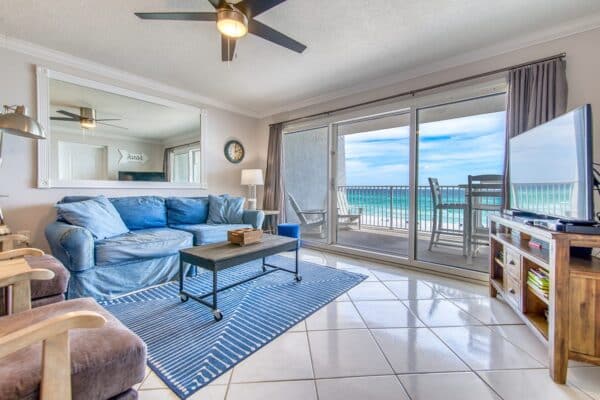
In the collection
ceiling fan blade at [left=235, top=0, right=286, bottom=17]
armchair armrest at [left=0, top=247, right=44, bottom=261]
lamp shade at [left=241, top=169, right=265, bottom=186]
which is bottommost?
armchair armrest at [left=0, top=247, right=44, bottom=261]

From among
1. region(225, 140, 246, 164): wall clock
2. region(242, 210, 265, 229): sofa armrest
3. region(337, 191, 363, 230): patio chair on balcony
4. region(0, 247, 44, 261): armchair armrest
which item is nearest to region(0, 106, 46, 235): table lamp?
region(0, 247, 44, 261): armchair armrest

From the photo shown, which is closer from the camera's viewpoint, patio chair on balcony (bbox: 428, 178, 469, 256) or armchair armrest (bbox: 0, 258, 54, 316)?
armchair armrest (bbox: 0, 258, 54, 316)

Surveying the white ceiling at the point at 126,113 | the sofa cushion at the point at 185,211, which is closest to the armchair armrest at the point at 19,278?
the sofa cushion at the point at 185,211

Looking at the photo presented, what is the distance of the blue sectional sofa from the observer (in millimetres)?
2166

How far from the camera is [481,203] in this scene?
9.82 ft

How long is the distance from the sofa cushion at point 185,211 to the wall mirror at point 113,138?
362 mm

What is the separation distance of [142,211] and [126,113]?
1.29 m

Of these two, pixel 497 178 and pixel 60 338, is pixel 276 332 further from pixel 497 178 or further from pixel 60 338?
pixel 497 178

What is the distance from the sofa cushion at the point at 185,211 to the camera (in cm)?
348

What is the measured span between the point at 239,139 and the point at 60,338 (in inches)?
164

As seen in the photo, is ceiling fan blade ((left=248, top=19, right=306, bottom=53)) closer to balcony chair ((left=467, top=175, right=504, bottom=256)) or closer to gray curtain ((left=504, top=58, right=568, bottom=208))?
gray curtain ((left=504, top=58, right=568, bottom=208))

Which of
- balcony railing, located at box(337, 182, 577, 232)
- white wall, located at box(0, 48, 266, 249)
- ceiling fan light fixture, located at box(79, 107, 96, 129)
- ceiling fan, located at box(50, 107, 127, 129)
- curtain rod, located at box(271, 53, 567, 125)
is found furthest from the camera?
ceiling fan light fixture, located at box(79, 107, 96, 129)

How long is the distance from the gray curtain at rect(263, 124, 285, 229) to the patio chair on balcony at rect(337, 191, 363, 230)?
50.8 inches

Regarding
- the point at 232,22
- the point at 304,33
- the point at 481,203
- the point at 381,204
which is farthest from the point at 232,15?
the point at 381,204
